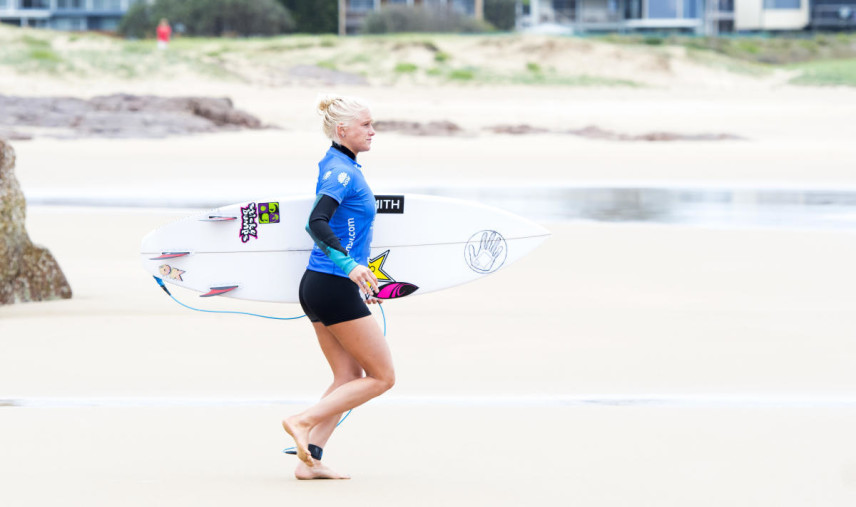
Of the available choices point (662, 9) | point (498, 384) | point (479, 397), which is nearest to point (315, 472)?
point (479, 397)

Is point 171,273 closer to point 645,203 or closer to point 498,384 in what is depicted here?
point 498,384

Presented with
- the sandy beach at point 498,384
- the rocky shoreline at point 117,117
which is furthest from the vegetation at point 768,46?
the sandy beach at point 498,384

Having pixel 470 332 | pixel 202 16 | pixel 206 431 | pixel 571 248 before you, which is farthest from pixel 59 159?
pixel 202 16

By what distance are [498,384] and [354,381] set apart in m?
1.86

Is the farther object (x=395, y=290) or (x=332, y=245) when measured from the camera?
(x=395, y=290)

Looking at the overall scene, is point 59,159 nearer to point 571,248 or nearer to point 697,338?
point 571,248

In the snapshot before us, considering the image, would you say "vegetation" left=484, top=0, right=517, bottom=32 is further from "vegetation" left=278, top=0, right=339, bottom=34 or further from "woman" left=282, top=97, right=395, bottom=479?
"woman" left=282, top=97, right=395, bottom=479

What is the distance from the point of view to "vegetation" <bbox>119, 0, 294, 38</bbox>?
2694 inches

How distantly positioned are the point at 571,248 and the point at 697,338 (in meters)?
4.27

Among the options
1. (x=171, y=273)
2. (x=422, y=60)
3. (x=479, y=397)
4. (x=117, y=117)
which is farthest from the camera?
(x=422, y=60)

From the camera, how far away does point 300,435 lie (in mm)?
4344

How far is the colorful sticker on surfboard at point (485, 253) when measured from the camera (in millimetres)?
5344

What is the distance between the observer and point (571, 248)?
11578mm

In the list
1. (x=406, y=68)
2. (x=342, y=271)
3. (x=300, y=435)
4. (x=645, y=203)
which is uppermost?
(x=342, y=271)
